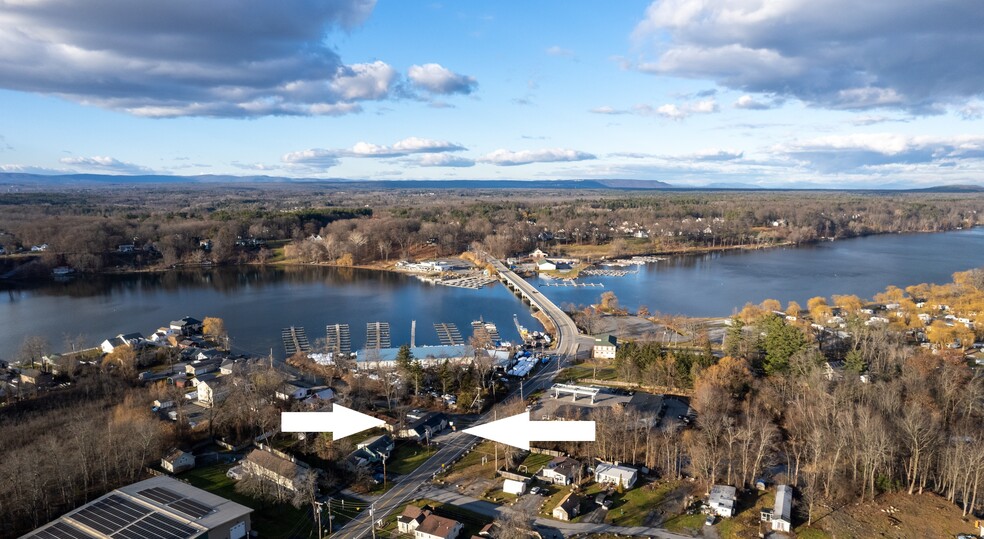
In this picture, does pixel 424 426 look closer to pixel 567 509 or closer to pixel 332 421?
pixel 332 421

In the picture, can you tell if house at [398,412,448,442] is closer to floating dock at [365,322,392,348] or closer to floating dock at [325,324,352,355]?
floating dock at [325,324,352,355]

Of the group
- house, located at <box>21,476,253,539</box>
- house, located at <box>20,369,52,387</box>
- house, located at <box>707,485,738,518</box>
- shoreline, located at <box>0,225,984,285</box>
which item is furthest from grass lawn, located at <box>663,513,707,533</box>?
shoreline, located at <box>0,225,984,285</box>

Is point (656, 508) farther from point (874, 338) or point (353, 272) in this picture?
point (353, 272)

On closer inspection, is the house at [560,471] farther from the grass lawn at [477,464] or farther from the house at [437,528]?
the house at [437,528]

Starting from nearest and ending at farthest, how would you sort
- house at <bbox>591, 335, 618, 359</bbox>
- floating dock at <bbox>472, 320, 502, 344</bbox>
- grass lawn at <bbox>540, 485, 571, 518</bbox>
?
grass lawn at <bbox>540, 485, 571, 518</bbox>, house at <bbox>591, 335, 618, 359</bbox>, floating dock at <bbox>472, 320, 502, 344</bbox>

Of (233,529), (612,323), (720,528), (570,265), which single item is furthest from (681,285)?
(233,529)

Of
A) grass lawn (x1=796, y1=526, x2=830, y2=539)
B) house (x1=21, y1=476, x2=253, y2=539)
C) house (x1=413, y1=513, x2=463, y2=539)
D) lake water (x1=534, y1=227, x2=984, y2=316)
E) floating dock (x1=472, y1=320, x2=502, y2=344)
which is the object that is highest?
lake water (x1=534, y1=227, x2=984, y2=316)

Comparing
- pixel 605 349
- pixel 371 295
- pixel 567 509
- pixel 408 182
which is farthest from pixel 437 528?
pixel 408 182
